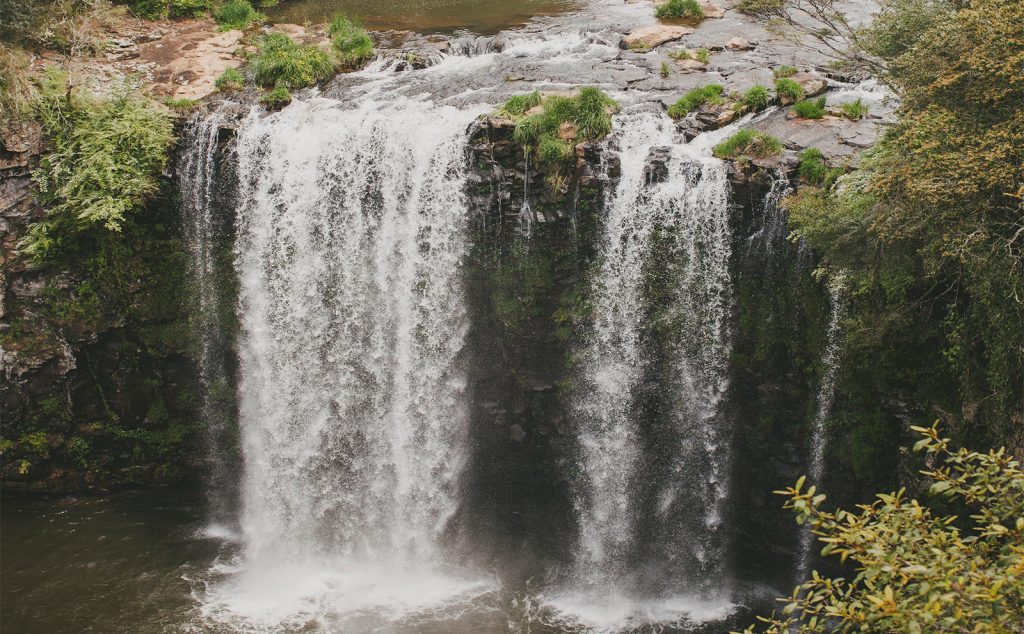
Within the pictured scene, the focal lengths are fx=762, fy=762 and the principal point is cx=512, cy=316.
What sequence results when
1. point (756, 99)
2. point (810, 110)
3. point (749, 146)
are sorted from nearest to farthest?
point (749, 146), point (810, 110), point (756, 99)

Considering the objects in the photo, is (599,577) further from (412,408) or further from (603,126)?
(603,126)

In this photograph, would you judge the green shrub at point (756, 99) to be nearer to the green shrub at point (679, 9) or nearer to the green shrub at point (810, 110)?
the green shrub at point (810, 110)

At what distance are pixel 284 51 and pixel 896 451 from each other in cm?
1469

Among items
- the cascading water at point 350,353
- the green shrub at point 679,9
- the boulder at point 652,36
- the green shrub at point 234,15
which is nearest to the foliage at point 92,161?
the cascading water at point 350,353

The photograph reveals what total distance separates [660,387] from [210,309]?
8955 mm

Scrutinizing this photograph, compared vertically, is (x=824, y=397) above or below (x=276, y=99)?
below

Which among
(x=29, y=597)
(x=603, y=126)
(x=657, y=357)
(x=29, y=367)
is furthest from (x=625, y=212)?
(x=29, y=597)

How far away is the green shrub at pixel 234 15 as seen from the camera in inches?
754

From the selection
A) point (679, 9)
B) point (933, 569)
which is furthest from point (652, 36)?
point (933, 569)

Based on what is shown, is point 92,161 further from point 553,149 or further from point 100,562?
point 553,149

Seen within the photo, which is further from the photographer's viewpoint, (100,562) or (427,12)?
(427,12)

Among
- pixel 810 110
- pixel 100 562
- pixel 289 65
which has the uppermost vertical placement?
pixel 289 65

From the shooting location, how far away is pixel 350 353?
47.9 ft

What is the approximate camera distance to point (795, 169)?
12594mm
